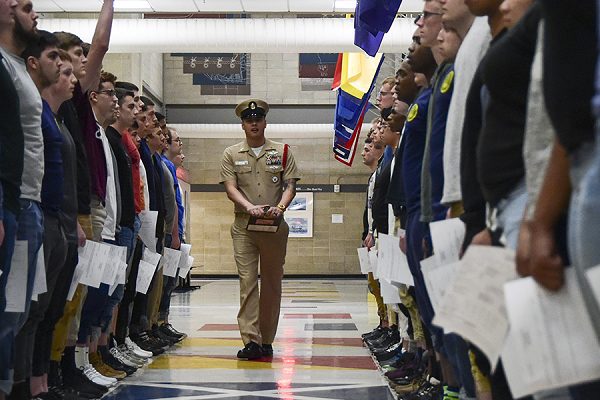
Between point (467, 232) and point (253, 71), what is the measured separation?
2030 cm

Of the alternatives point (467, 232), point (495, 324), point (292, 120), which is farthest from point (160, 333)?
point (292, 120)

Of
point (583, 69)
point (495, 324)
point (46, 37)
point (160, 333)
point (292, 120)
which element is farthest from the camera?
point (292, 120)

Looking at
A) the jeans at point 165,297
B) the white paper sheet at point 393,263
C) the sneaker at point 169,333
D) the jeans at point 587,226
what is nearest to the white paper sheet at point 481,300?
the jeans at point 587,226

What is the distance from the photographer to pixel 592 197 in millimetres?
1395

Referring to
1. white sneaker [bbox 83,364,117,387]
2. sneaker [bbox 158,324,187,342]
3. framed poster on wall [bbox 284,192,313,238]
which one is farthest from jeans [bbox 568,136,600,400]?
framed poster on wall [bbox 284,192,313,238]

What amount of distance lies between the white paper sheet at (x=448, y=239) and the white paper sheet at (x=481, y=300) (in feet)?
2.71

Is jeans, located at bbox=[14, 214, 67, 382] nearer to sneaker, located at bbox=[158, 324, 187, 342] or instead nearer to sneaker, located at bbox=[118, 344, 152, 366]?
sneaker, located at bbox=[118, 344, 152, 366]

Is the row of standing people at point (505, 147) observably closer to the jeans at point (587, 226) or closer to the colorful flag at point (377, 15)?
the jeans at point (587, 226)

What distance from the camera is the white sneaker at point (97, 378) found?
15.3 feet

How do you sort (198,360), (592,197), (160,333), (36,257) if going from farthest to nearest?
(160,333)
(198,360)
(36,257)
(592,197)

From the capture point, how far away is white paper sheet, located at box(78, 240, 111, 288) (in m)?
4.23

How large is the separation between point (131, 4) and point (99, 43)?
768cm

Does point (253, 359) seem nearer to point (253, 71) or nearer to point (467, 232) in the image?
point (467, 232)

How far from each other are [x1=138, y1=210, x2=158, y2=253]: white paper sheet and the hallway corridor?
0.78m
